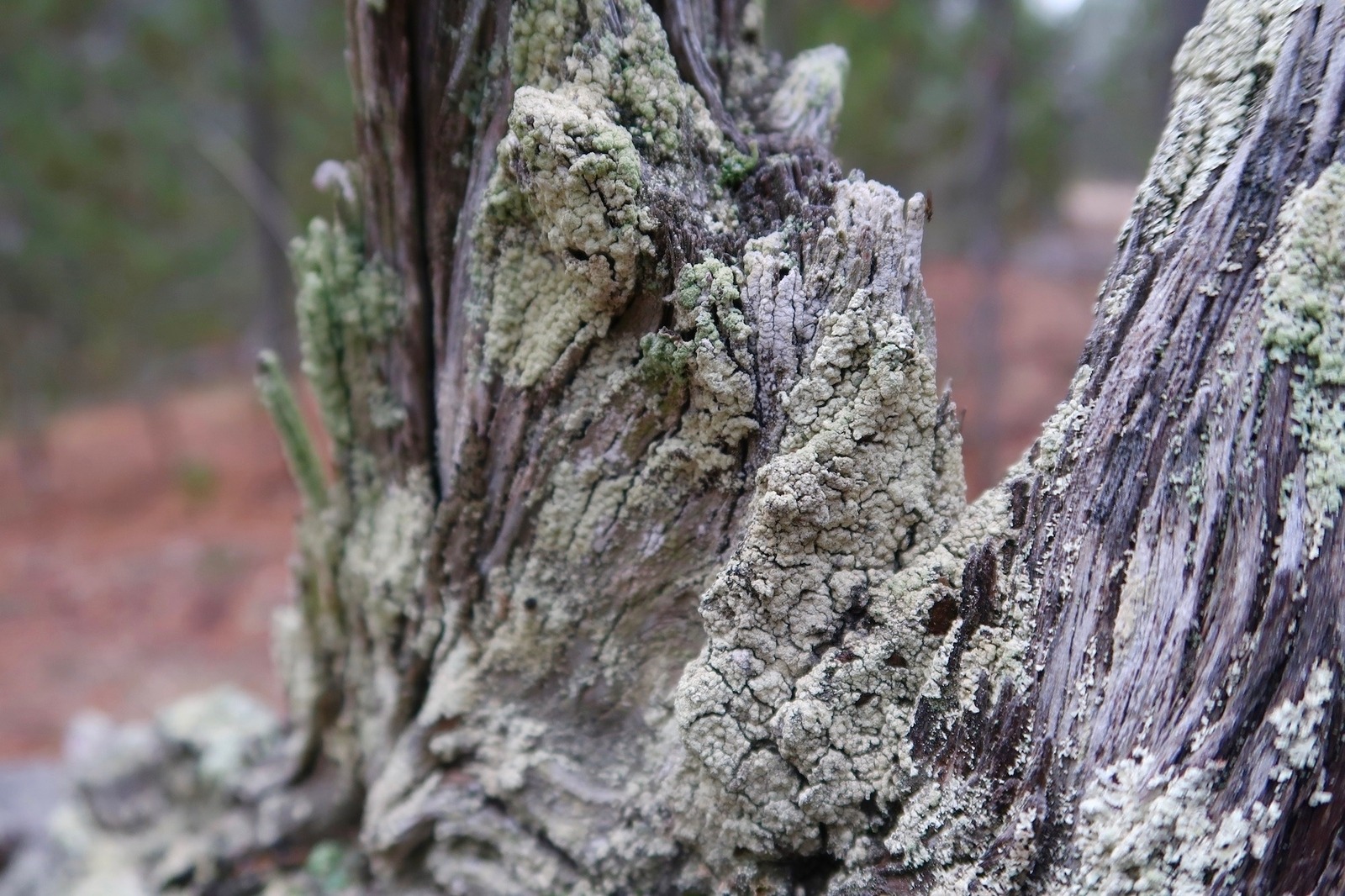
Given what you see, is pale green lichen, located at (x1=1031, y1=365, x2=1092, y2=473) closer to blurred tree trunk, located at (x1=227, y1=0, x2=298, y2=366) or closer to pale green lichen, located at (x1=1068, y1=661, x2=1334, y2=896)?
pale green lichen, located at (x1=1068, y1=661, x2=1334, y2=896)

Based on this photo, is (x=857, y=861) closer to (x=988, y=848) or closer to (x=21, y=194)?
(x=988, y=848)

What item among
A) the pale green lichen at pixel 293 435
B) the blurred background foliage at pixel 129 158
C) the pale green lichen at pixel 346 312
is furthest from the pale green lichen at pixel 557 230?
the blurred background foliage at pixel 129 158

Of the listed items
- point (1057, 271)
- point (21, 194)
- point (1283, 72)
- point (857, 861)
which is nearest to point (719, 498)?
point (857, 861)

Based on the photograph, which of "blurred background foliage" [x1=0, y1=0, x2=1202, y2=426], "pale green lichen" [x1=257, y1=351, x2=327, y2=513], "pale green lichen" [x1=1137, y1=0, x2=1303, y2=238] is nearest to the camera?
"pale green lichen" [x1=1137, y1=0, x2=1303, y2=238]

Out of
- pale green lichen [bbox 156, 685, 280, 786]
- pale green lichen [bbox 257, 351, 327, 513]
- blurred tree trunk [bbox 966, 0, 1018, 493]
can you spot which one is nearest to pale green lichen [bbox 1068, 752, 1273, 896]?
pale green lichen [bbox 257, 351, 327, 513]

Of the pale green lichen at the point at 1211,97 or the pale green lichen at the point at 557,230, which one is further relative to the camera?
the pale green lichen at the point at 557,230

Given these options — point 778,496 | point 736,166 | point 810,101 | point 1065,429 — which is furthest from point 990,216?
point 778,496

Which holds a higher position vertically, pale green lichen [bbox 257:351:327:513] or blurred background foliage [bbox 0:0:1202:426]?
blurred background foliage [bbox 0:0:1202:426]

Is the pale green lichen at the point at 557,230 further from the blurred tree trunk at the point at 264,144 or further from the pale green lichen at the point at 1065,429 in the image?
the blurred tree trunk at the point at 264,144
